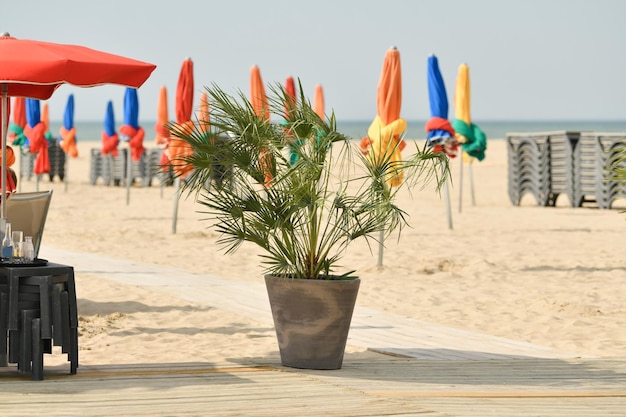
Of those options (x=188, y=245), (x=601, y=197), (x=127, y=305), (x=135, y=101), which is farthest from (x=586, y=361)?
(x=135, y=101)

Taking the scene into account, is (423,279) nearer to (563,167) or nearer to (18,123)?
(563,167)

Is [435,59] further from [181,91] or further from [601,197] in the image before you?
[601,197]

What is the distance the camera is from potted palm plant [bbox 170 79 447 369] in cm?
517

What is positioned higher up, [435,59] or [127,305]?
[435,59]

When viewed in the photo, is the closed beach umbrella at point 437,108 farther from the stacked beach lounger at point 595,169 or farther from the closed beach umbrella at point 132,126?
the closed beach umbrella at point 132,126

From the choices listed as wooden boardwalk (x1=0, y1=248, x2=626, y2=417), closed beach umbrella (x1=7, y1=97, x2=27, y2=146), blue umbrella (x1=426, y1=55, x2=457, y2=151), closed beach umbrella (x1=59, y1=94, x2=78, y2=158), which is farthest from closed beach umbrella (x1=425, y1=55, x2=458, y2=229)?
closed beach umbrella (x1=59, y1=94, x2=78, y2=158)

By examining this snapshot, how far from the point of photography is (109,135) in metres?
22.9

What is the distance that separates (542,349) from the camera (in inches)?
241

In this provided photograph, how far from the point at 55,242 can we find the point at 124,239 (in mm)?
908

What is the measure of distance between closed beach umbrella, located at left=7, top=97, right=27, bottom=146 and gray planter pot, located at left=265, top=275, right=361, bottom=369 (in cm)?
1312

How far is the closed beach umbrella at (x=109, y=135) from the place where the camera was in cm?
2252

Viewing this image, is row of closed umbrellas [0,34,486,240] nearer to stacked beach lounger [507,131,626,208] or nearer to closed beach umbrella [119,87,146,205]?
closed beach umbrella [119,87,146,205]

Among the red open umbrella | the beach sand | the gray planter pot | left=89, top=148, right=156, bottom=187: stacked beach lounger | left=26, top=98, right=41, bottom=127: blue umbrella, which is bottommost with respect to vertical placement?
the beach sand

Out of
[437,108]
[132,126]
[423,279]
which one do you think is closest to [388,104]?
[423,279]
